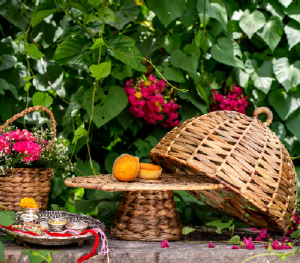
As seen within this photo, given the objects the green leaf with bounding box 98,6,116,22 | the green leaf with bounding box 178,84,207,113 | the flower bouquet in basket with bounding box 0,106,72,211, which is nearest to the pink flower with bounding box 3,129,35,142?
the flower bouquet in basket with bounding box 0,106,72,211

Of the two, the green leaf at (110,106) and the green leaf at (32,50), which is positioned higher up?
the green leaf at (32,50)

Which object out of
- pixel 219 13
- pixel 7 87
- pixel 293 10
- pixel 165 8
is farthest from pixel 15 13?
pixel 293 10

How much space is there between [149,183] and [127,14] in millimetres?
796

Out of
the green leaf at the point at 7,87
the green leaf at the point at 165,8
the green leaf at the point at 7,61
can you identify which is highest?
the green leaf at the point at 165,8

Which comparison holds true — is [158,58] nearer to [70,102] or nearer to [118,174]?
[70,102]

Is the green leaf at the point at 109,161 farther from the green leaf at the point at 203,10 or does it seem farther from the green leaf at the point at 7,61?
the green leaf at the point at 203,10

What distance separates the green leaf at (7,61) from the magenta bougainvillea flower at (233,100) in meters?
0.79

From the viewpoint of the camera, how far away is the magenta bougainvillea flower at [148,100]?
1677 mm

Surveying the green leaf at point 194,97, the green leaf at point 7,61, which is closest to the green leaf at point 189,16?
the green leaf at point 194,97

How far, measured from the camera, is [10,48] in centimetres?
176

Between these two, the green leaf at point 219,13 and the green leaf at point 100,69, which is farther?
the green leaf at point 219,13

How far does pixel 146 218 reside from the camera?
117cm

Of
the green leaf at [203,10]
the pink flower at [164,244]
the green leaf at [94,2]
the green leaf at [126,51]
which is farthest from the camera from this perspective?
the green leaf at [203,10]

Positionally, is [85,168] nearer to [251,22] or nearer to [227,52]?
[227,52]
